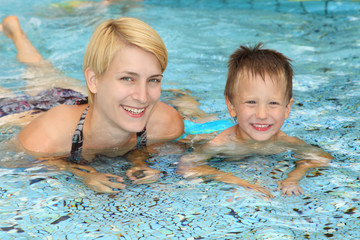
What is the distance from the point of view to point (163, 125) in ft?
12.1

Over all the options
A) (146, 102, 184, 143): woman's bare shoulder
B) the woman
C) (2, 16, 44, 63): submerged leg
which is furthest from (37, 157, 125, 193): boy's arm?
(2, 16, 44, 63): submerged leg

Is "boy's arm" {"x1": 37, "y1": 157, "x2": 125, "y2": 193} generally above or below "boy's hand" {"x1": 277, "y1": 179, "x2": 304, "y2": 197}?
below

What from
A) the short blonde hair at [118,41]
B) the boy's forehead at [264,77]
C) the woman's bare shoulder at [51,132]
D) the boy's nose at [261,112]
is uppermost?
the short blonde hair at [118,41]

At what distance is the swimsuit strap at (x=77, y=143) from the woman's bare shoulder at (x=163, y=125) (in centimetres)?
53

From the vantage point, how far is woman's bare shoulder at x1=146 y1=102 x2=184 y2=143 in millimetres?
3639

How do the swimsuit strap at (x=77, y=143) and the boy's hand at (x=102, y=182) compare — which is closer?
the boy's hand at (x=102, y=182)

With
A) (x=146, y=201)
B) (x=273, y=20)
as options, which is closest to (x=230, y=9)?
(x=273, y=20)

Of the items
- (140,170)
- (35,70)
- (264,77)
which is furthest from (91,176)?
(35,70)

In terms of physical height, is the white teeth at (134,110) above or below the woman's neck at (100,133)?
above

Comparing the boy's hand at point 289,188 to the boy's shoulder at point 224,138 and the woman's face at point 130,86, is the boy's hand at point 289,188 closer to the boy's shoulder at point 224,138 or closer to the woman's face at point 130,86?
the boy's shoulder at point 224,138

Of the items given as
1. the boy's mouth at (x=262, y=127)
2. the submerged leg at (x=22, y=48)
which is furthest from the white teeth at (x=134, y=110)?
the submerged leg at (x=22, y=48)

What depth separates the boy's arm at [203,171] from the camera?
9.41 ft

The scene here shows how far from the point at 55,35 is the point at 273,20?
3.69m

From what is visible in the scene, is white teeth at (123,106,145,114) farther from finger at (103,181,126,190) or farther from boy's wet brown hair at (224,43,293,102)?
boy's wet brown hair at (224,43,293,102)
